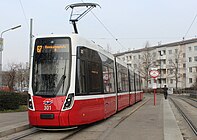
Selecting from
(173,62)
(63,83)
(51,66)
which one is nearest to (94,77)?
(63,83)

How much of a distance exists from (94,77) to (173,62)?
78455 millimetres

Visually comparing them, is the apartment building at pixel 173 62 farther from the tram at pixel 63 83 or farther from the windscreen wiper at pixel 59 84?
the windscreen wiper at pixel 59 84

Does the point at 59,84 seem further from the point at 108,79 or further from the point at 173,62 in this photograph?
the point at 173,62

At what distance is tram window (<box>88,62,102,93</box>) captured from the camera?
11.7m

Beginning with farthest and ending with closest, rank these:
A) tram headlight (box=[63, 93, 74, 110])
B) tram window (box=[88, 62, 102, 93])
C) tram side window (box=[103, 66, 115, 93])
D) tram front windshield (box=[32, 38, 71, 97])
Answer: tram side window (box=[103, 66, 115, 93]), tram window (box=[88, 62, 102, 93]), tram front windshield (box=[32, 38, 71, 97]), tram headlight (box=[63, 93, 74, 110])

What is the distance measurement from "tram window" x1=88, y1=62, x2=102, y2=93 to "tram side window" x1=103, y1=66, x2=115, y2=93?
87 cm

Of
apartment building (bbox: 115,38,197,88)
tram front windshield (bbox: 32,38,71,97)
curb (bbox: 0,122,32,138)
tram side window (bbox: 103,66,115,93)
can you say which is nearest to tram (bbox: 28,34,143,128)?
tram front windshield (bbox: 32,38,71,97)

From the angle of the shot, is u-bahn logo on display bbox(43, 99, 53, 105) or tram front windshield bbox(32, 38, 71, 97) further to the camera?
tram front windshield bbox(32, 38, 71, 97)

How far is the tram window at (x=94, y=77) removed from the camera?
11748 mm

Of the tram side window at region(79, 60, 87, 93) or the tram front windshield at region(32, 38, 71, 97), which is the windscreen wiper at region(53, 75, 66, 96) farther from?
the tram side window at region(79, 60, 87, 93)

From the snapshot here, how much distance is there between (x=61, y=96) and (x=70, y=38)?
7.09ft

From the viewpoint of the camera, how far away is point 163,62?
3819 inches

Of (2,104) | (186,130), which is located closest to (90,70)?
(186,130)

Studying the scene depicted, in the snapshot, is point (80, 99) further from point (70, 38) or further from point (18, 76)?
point (18, 76)
